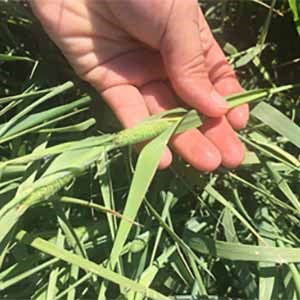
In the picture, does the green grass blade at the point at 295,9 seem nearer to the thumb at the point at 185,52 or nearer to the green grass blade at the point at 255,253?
the thumb at the point at 185,52

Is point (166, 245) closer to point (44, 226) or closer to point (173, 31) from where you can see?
point (44, 226)

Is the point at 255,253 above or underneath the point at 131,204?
underneath

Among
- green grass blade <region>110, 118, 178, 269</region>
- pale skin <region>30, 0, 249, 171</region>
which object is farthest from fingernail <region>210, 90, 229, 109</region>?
green grass blade <region>110, 118, 178, 269</region>

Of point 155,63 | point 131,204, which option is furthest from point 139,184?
point 155,63

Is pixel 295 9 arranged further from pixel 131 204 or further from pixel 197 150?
pixel 131 204

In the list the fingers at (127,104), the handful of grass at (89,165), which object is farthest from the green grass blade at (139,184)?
the fingers at (127,104)

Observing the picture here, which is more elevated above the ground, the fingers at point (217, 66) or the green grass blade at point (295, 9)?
the green grass blade at point (295, 9)
